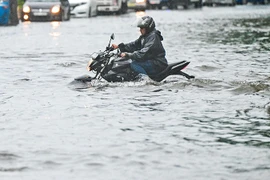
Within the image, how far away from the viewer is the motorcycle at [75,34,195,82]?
16.4 metres

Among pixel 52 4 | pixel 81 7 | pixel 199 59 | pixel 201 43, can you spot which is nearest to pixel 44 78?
pixel 199 59

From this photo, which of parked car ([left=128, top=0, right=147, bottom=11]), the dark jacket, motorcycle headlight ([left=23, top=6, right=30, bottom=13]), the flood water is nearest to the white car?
motorcycle headlight ([left=23, top=6, right=30, bottom=13])

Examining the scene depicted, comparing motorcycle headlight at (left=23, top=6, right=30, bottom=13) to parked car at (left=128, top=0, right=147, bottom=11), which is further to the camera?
parked car at (left=128, top=0, right=147, bottom=11)

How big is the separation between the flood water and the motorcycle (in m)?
0.16

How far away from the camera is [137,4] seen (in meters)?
65.2

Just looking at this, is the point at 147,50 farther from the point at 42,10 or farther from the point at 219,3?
the point at 219,3

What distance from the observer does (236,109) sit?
13.0 m

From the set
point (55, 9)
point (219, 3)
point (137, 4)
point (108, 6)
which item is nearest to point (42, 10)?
point (55, 9)

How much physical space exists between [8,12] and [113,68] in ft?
81.0

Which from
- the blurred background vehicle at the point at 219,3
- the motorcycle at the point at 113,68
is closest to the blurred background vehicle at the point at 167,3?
Result: the blurred background vehicle at the point at 219,3

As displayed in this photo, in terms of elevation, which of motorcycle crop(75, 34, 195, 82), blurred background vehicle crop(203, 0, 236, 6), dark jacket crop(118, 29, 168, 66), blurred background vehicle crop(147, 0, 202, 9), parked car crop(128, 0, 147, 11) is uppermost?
dark jacket crop(118, 29, 168, 66)

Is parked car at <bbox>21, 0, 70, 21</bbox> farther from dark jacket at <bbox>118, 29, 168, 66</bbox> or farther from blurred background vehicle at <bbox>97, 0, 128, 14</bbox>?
dark jacket at <bbox>118, 29, 168, 66</bbox>

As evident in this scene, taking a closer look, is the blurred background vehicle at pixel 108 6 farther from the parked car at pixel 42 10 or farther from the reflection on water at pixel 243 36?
the reflection on water at pixel 243 36

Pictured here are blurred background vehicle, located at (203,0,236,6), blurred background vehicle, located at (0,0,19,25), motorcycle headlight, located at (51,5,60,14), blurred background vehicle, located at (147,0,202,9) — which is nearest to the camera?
blurred background vehicle, located at (0,0,19,25)
